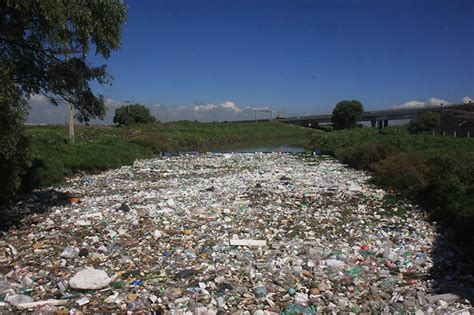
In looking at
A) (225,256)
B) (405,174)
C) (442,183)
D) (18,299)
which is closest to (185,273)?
(225,256)

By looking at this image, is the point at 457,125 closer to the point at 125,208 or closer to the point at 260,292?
the point at 125,208

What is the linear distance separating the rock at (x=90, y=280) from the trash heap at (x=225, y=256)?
1 centimetres

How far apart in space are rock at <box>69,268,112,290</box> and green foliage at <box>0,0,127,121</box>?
350 cm

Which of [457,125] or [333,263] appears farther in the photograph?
[457,125]

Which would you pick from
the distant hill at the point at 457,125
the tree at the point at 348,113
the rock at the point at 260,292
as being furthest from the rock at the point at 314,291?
the tree at the point at 348,113

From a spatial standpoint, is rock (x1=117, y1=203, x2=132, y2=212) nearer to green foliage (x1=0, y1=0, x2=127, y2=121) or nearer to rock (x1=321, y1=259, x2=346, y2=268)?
green foliage (x1=0, y1=0, x2=127, y2=121)

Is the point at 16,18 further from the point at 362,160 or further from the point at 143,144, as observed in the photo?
the point at 143,144

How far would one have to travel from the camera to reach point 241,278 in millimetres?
5637

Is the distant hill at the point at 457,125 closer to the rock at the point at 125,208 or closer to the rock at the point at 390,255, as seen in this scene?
the rock at the point at 390,255

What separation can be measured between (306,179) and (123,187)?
273 inches

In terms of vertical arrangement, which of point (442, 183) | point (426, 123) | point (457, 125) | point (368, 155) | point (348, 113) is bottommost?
point (368, 155)

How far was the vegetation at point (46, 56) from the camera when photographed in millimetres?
6109

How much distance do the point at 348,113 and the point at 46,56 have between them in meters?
58.0

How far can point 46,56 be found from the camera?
301 inches
